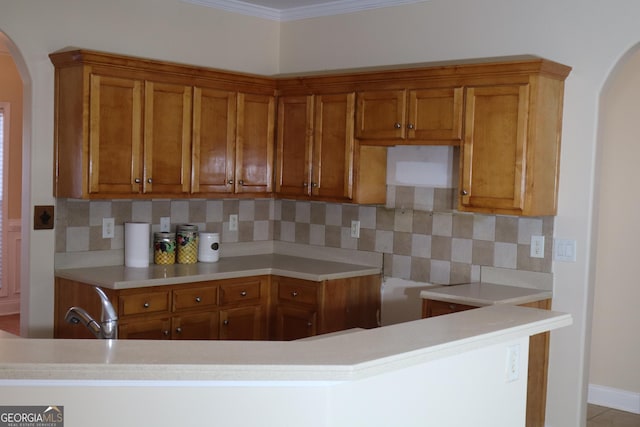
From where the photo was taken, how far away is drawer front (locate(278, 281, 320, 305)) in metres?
4.79

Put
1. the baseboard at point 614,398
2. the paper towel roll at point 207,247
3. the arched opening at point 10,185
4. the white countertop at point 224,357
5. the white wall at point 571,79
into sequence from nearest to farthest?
the white countertop at point 224,357 < the white wall at point 571,79 < the paper towel roll at point 207,247 < the baseboard at point 614,398 < the arched opening at point 10,185

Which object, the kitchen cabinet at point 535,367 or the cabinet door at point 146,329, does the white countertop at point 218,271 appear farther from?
the kitchen cabinet at point 535,367

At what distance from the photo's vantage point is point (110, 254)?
15.7 ft

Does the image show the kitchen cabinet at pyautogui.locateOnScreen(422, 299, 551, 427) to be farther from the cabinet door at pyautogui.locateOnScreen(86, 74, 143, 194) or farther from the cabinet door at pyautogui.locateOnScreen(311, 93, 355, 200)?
the cabinet door at pyautogui.locateOnScreen(86, 74, 143, 194)

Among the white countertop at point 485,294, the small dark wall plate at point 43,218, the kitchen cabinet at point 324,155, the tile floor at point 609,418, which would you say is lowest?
the tile floor at point 609,418

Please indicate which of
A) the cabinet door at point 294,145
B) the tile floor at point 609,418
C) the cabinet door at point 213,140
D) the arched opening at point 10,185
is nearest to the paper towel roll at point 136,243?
the cabinet door at point 213,140

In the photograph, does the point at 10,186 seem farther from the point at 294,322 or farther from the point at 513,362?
the point at 513,362

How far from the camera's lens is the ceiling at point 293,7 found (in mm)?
5219

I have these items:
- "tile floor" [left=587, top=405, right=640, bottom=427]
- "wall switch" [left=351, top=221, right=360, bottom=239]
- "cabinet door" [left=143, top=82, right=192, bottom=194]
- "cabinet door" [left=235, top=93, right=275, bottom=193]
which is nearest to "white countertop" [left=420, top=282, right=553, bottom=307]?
"wall switch" [left=351, top=221, right=360, bottom=239]

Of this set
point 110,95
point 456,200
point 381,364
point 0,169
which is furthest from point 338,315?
point 0,169

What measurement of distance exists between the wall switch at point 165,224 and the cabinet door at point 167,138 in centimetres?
37

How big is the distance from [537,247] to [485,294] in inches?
18.9

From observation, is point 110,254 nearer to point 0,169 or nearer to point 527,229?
point 527,229

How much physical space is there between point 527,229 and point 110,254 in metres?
2.53
